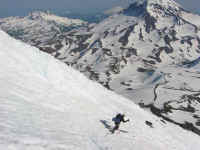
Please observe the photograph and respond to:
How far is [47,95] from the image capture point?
26.9m

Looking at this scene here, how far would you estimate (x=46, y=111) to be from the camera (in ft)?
70.5

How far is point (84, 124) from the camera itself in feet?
72.6

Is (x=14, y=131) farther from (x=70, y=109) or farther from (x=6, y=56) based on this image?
(x=6, y=56)

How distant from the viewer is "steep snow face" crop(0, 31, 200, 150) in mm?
14477

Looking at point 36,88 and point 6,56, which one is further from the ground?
point 6,56

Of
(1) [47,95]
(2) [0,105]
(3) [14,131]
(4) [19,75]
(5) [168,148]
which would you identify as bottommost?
(5) [168,148]

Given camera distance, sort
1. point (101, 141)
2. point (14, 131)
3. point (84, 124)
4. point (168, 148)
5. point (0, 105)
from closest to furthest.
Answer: point (14, 131), point (0, 105), point (101, 141), point (84, 124), point (168, 148)

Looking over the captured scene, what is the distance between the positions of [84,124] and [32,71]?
45.3 ft

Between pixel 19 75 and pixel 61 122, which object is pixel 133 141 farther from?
pixel 19 75

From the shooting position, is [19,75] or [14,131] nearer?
[14,131]

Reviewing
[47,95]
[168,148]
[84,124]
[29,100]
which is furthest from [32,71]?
[168,148]

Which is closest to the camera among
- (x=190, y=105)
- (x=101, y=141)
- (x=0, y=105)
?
(x=0, y=105)

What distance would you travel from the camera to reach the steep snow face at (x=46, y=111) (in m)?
14.5

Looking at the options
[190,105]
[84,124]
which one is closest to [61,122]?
[84,124]
